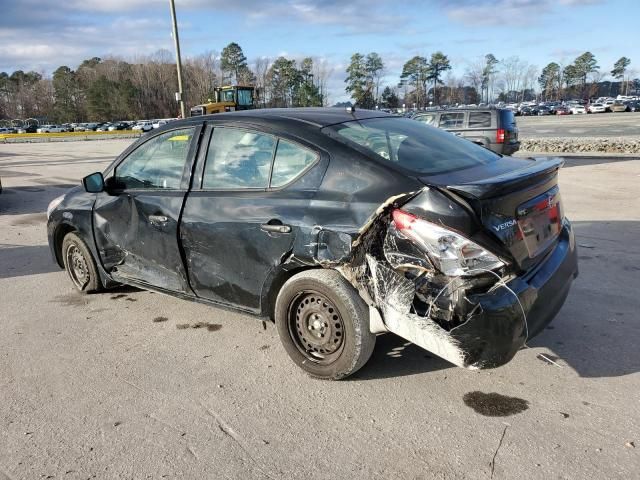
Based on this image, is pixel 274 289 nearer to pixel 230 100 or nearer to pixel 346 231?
pixel 346 231

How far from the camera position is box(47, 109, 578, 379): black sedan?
2799 mm

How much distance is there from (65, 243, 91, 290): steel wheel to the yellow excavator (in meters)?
29.1

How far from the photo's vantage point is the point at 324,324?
3.32 metres

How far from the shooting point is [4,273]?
237 inches

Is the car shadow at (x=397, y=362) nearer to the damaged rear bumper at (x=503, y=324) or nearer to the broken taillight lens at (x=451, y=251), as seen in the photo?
the damaged rear bumper at (x=503, y=324)

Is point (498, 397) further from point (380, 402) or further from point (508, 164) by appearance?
point (508, 164)

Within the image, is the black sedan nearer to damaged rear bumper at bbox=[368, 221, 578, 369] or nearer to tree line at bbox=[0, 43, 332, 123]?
damaged rear bumper at bbox=[368, 221, 578, 369]

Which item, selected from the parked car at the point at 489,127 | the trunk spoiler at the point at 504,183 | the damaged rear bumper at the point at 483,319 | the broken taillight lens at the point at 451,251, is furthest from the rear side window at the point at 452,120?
the broken taillight lens at the point at 451,251

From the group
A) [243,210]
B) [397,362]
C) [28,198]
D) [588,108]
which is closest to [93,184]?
[243,210]

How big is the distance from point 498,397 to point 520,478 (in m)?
0.73

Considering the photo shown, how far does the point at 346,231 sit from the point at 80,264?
3.23m

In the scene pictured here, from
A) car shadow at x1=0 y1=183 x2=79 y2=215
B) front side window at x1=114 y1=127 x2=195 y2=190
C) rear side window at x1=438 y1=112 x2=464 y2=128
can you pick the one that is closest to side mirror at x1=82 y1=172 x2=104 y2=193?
front side window at x1=114 y1=127 x2=195 y2=190

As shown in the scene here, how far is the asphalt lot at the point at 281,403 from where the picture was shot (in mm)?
2602

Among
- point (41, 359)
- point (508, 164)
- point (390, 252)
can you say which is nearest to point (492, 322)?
point (390, 252)
